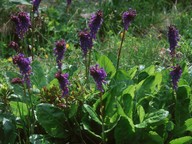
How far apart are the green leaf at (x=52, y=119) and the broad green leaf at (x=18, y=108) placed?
0.56ft

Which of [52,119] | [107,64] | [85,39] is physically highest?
[85,39]

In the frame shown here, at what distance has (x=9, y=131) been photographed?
3082 millimetres

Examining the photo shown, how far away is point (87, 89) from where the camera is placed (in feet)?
10.9

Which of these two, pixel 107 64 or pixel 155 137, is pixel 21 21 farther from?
pixel 155 137

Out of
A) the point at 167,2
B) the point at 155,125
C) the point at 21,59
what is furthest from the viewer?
the point at 167,2

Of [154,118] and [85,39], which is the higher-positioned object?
[85,39]

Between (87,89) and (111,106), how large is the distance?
384 millimetres

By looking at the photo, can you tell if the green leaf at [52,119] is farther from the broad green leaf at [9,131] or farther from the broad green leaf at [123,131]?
the broad green leaf at [123,131]

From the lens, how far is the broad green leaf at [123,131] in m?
2.88

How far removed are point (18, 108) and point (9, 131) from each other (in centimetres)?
18

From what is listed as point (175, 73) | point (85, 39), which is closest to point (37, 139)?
point (85, 39)

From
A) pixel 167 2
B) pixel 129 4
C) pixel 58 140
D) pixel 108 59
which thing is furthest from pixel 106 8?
pixel 58 140

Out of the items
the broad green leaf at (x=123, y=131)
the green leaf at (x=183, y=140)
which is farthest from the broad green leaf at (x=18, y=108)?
the green leaf at (x=183, y=140)

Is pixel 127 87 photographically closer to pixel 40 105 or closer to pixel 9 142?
pixel 40 105
